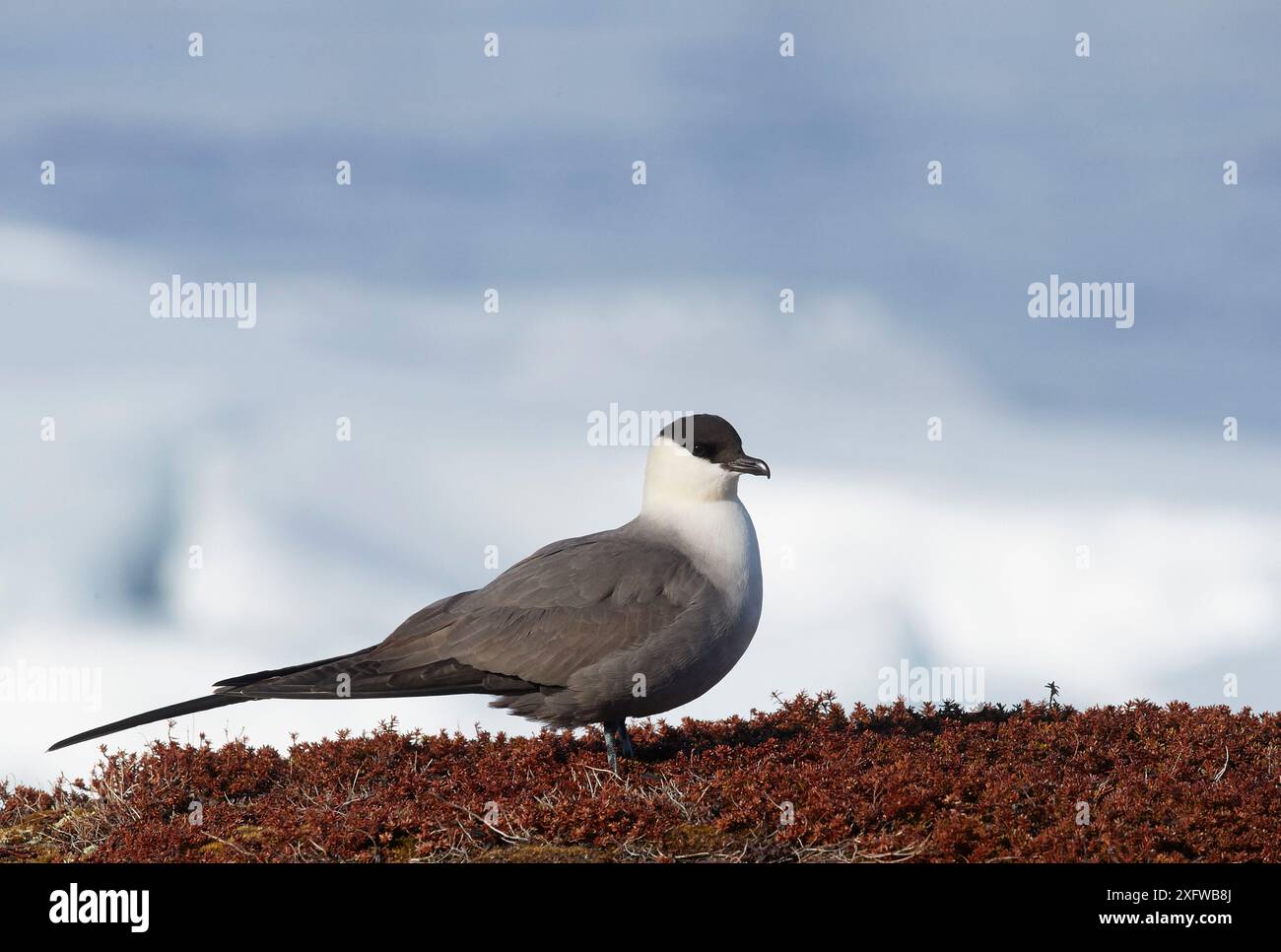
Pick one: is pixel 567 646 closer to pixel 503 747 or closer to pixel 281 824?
pixel 503 747

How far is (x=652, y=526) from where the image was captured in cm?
952

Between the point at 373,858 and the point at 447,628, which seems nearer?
the point at 373,858

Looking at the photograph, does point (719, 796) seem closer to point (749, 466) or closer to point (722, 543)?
point (722, 543)

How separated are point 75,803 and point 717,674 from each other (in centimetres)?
498

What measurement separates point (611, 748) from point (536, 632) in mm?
1007

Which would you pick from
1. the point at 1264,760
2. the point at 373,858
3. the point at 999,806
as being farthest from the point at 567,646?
the point at 1264,760

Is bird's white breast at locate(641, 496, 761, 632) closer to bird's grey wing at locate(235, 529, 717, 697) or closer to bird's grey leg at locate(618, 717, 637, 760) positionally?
bird's grey wing at locate(235, 529, 717, 697)

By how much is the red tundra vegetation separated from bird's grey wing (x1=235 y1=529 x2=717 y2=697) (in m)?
0.63

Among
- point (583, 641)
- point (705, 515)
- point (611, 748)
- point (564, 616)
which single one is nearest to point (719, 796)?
point (611, 748)

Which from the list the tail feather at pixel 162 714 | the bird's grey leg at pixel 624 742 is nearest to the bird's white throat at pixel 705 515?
the bird's grey leg at pixel 624 742

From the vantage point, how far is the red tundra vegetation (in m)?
6.98

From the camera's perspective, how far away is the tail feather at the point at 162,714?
8.41m

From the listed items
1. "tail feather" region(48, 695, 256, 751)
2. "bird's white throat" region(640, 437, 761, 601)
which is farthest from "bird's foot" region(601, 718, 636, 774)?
"tail feather" region(48, 695, 256, 751)

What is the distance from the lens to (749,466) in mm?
9312
